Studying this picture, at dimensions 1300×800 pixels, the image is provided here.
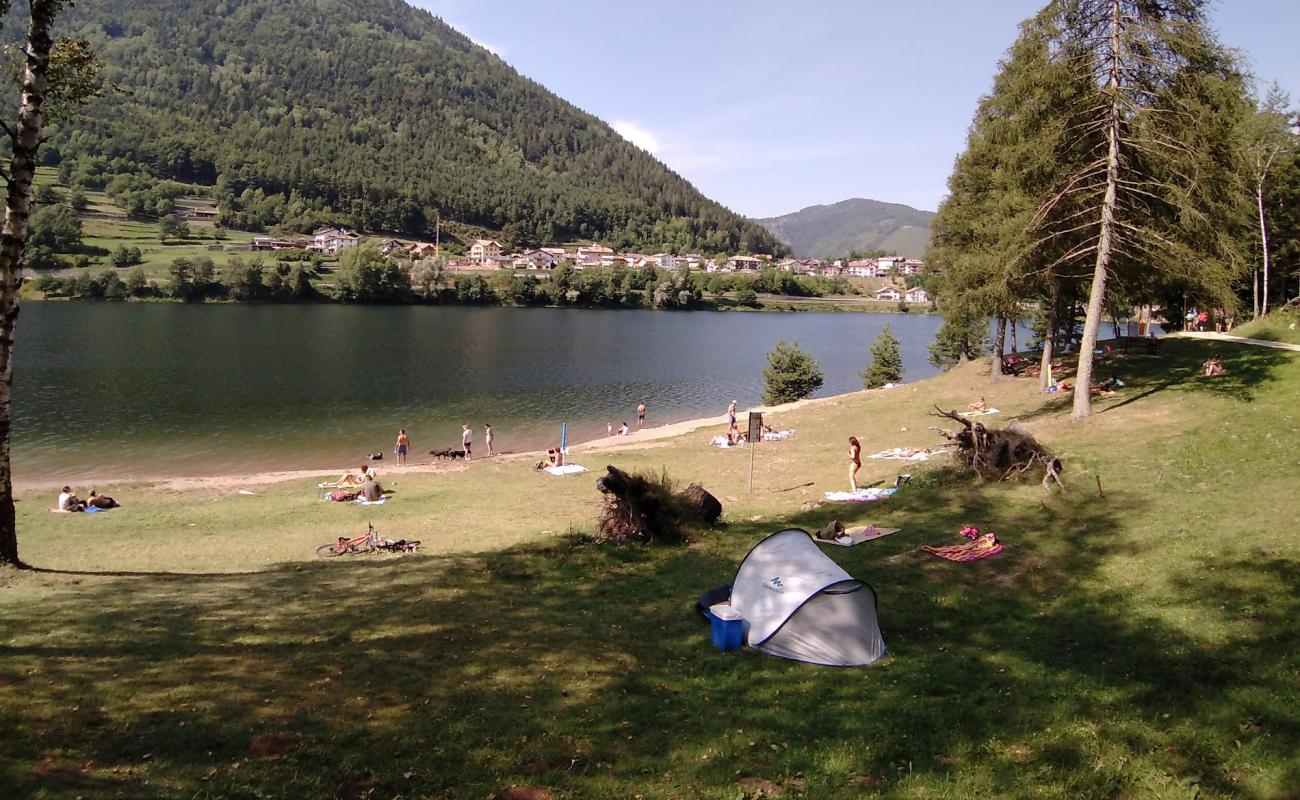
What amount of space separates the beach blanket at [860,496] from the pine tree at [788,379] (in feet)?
107

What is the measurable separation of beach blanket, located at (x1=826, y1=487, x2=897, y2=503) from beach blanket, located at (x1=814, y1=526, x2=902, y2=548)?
3.27 m

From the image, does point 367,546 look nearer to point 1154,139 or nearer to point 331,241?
point 1154,139

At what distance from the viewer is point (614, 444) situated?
3772 cm

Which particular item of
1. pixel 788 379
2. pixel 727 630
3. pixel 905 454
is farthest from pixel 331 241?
pixel 727 630

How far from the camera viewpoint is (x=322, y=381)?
59.1 meters

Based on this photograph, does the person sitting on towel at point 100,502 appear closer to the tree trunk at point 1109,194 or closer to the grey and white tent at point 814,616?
the grey and white tent at point 814,616

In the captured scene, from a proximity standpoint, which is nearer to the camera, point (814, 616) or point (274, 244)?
point (814, 616)

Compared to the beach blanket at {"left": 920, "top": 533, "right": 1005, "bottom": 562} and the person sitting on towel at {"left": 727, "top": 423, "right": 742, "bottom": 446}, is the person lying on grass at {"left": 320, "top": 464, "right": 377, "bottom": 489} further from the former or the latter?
the beach blanket at {"left": 920, "top": 533, "right": 1005, "bottom": 562}

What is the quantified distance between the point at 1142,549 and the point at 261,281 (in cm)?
14653

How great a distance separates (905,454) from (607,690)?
1865cm

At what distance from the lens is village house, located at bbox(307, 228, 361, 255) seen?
187 m

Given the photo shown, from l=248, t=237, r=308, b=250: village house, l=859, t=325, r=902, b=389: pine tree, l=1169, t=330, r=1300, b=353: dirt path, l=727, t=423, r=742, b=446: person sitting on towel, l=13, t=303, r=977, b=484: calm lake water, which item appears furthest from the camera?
l=248, t=237, r=308, b=250: village house

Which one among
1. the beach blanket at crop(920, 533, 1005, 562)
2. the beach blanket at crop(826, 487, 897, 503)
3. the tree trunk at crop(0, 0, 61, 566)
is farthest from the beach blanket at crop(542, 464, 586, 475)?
the tree trunk at crop(0, 0, 61, 566)

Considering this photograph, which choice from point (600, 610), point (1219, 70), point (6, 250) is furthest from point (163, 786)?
point (1219, 70)
